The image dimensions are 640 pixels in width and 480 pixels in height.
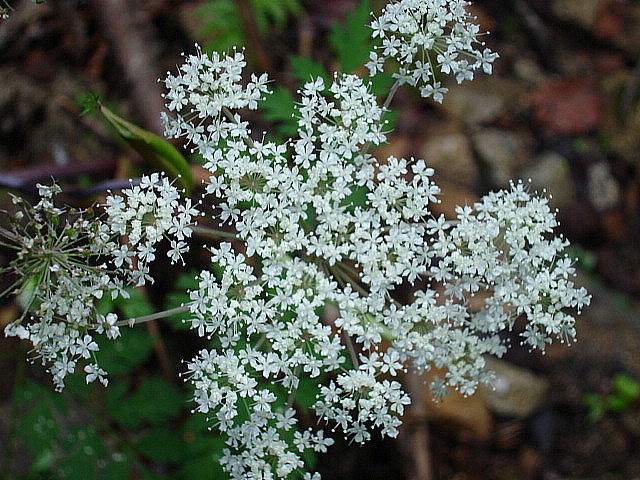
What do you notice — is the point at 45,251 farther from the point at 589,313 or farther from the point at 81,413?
the point at 589,313

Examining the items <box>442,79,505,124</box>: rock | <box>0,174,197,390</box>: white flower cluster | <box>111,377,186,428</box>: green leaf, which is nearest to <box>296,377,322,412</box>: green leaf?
<box>0,174,197,390</box>: white flower cluster

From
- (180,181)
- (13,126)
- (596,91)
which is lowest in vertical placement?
(180,181)

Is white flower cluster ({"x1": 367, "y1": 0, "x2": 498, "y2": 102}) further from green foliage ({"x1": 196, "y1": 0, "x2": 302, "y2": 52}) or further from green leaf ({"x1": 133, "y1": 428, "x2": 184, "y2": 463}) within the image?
green foliage ({"x1": 196, "y1": 0, "x2": 302, "y2": 52})

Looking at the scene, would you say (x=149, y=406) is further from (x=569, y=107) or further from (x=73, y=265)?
(x=569, y=107)

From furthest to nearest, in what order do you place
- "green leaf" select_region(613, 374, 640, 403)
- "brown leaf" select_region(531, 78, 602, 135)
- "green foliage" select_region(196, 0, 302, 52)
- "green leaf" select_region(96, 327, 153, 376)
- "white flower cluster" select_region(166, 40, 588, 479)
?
"brown leaf" select_region(531, 78, 602, 135)
"green foliage" select_region(196, 0, 302, 52)
"green leaf" select_region(613, 374, 640, 403)
"green leaf" select_region(96, 327, 153, 376)
"white flower cluster" select_region(166, 40, 588, 479)

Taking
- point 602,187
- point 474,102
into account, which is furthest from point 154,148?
point 602,187

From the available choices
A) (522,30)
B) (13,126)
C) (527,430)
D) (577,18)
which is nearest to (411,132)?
(522,30)
